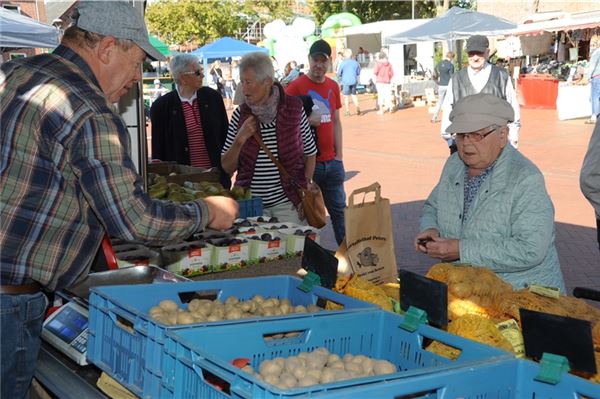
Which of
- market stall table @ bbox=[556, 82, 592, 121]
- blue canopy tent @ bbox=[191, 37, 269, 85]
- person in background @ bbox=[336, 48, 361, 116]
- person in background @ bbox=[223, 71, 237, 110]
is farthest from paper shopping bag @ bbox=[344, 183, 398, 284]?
person in background @ bbox=[223, 71, 237, 110]

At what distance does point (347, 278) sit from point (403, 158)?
11038 mm

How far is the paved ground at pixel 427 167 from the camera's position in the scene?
7.55 meters

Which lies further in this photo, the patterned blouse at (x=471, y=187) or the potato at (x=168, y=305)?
the patterned blouse at (x=471, y=187)

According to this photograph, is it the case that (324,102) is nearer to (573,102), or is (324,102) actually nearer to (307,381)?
(307,381)

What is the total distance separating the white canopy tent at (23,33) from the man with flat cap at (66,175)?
8.84 m

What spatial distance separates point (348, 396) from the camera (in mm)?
1729

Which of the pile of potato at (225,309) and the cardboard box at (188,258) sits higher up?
the pile of potato at (225,309)

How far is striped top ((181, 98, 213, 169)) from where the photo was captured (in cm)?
638

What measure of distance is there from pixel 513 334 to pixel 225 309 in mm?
1006

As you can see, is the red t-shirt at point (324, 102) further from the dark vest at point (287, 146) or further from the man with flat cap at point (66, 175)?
the man with flat cap at point (66, 175)

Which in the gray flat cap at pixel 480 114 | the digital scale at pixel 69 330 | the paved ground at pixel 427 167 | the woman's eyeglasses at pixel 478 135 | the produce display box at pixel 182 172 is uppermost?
the gray flat cap at pixel 480 114

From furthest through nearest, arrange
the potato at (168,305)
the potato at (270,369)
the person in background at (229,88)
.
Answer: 1. the person in background at (229,88)
2. the potato at (168,305)
3. the potato at (270,369)

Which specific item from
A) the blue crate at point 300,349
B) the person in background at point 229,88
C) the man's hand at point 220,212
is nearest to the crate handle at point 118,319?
the blue crate at point 300,349

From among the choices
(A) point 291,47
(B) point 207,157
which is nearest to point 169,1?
(A) point 291,47
